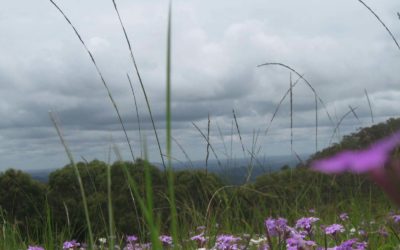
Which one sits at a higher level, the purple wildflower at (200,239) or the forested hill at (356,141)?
the forested hill at (356,141)

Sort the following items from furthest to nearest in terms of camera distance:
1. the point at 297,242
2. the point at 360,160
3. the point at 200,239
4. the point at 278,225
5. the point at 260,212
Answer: the point at 260,212, the point at 200,239, the point at 278,225, the point at 297,242, the point at 360,160

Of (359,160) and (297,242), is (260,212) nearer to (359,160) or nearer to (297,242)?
(297,242)

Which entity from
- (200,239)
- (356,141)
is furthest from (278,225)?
(356,141)

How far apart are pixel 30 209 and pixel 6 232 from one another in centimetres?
1836

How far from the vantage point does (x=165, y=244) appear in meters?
4.18

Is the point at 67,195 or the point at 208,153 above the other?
the point at 208,153

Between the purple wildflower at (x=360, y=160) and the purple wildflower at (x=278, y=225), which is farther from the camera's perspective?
the purple wildflower at (x=278, y=225)

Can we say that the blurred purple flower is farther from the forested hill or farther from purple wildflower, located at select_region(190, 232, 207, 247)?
purple wildflower, located at select_region(190, 232, 207, 247)

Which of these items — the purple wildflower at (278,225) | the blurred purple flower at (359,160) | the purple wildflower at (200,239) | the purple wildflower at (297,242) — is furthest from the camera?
the purple wildflower at (200,239)

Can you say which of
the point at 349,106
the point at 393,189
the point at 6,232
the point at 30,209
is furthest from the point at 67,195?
the point at 393,189

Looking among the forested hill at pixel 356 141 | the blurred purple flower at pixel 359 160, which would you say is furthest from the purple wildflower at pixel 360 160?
the forested hill at pixel 356 141

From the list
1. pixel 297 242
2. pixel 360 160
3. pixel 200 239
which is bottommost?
pixel 200 239

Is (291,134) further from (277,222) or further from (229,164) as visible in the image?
(277,222)

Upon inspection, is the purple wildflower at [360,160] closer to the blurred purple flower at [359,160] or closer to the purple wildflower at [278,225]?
the blurred purple flower at [359,160]
